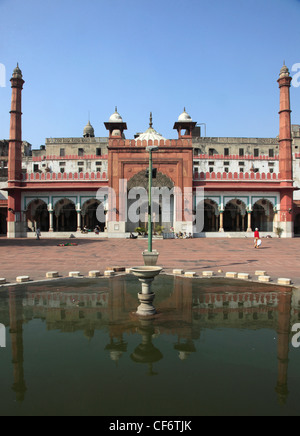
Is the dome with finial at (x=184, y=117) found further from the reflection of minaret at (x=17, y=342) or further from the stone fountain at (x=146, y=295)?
the stone fountain at (x=146, y=295)

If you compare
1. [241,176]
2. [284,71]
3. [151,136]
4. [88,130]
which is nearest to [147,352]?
[241,176]

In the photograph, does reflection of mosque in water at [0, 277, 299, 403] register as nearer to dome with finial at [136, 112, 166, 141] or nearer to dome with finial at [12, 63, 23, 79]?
dome with finial at [136, 112, 166, 141]

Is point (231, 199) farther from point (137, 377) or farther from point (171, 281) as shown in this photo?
point (137, 377)

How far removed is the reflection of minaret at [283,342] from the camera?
134 inches

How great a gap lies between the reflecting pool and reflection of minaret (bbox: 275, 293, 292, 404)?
0.05ft

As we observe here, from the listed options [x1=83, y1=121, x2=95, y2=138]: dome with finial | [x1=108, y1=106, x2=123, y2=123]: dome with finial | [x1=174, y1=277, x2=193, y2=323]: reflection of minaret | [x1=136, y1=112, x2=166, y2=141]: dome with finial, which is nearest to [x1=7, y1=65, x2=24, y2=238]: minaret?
[x1=108, y1=106, x2=123, y2=123]: dome with finial

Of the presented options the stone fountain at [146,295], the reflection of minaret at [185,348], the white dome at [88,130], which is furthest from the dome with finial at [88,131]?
the reflection of minaret at [185,348]

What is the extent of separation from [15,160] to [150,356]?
93.5 feet

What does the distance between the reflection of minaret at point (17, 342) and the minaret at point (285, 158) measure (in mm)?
25750

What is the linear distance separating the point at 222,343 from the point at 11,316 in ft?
12.7

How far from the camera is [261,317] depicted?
5.93 meters

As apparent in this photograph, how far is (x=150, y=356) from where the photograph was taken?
13.8 ft
